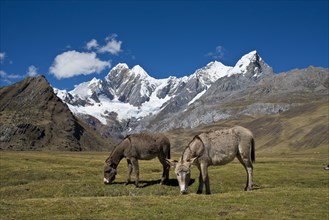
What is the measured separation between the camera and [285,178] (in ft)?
159

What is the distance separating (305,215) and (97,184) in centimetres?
2148

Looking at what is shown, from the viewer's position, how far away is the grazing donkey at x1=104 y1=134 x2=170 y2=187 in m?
37.7

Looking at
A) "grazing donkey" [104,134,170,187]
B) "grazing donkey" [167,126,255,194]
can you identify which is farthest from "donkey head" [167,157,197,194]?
"grazing donkey" [104,134,170,187]

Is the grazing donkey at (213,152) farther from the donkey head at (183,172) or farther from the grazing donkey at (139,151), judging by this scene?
the grazing donkey at (139,151)

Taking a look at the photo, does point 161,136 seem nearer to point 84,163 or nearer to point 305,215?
point 305,215

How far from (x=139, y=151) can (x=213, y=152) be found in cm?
868

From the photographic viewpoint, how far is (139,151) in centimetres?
3772

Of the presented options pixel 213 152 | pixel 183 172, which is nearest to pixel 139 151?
pixel 213 152

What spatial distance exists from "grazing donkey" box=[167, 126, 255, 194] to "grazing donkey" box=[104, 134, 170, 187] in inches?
Result: 255

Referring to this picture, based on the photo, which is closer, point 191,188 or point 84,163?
point 191,188

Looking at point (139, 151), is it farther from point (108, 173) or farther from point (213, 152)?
point (213, 152)

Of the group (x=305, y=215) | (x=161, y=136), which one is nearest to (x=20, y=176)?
(x=161, y=136)

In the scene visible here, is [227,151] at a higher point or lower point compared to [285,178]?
higher

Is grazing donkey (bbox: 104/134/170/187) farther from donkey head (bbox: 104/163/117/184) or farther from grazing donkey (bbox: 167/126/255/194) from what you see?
grazing donkey (bbox: 167/126/255/194)
